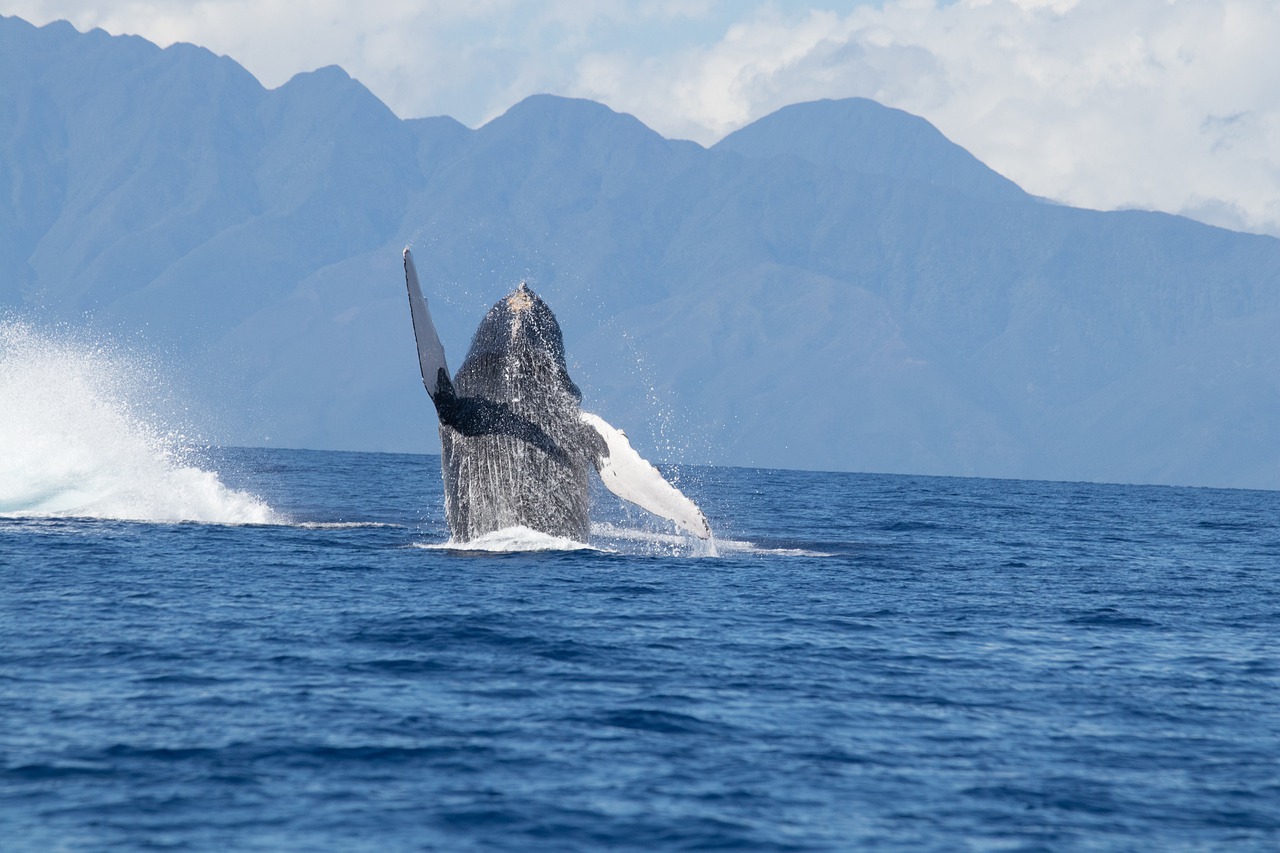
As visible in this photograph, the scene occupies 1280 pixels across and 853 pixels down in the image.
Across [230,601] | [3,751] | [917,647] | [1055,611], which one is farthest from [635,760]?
[1055,611]

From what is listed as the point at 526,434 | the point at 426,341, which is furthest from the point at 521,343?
the point at 426,341

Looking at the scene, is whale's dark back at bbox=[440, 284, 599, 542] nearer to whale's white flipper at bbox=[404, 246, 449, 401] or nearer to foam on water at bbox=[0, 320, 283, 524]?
whale's white flipper at bbox=[404, 246, 449, 401]

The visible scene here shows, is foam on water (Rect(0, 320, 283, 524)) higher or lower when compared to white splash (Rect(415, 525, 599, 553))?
higher

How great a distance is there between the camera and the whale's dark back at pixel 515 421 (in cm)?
2408

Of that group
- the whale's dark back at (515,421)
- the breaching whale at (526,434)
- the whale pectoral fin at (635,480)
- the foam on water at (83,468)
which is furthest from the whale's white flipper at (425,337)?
the foam on water at (83,468)

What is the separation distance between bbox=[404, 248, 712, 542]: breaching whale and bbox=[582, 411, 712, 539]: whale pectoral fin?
0.02 metres

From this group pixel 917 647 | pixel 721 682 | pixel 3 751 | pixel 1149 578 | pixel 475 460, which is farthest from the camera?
pixel 1149 578

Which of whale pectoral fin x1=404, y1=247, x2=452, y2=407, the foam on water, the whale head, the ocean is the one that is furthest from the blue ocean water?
the foam on water

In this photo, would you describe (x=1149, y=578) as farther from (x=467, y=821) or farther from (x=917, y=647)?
(x=467, y=821)

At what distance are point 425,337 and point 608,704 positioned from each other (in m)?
8.62

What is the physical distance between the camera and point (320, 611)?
1909 centimetres

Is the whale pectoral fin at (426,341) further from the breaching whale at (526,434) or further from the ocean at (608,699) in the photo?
the ocean at (608,699)

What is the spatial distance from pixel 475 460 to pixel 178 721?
11.9 metres

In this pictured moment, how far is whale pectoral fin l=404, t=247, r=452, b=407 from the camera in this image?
2078cm
